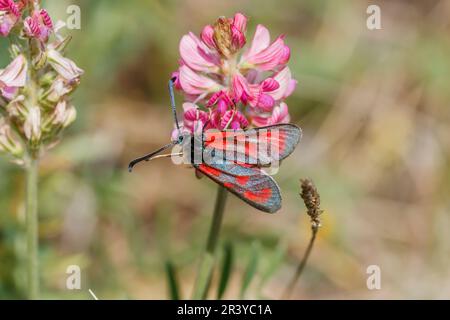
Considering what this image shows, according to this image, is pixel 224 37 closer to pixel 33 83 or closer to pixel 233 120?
pixel 233 120

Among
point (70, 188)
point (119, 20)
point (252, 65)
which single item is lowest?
point (70, 188)

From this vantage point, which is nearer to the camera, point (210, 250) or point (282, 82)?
point (282, 82)

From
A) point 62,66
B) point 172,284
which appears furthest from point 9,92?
point 172,284

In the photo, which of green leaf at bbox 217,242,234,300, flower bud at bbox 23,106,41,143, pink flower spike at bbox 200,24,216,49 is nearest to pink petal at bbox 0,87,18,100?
flower bud at bbox 23,106,41,143

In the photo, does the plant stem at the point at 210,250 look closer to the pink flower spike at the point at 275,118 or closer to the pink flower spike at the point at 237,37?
the pink flower spike at the point at 275,118

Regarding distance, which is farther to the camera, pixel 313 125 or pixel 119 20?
pixel 313 125

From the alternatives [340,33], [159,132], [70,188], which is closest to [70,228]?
[70,188]

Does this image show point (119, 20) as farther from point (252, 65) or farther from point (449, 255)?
point (449, 255)
